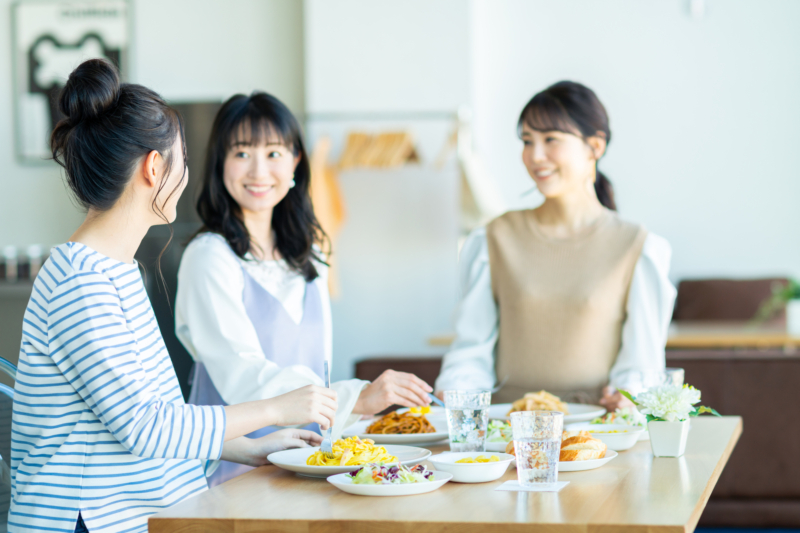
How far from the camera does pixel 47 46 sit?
522cm

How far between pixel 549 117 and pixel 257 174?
2.31 ft

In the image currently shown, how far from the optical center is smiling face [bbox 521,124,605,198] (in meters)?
1.99

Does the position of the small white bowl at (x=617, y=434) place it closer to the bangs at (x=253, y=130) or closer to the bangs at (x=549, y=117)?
the bangs at (x=549, y=117)

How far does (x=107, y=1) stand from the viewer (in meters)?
5.16

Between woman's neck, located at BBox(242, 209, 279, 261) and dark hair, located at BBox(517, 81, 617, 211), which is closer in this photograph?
woman's neck, located at BBox(242, 209, 279, 261)

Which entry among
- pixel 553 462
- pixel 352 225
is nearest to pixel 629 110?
pixel 352 225

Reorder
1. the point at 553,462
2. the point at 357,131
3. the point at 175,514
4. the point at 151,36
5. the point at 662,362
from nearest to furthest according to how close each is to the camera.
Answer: the point at 175,514 → the point at 553,462 → the point at 662,362 → the point at 357,131 → the point at 151,36

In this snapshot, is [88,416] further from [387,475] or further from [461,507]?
[461,507]

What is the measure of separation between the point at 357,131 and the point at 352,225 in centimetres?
55

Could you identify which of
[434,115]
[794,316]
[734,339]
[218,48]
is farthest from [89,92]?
[218,48]

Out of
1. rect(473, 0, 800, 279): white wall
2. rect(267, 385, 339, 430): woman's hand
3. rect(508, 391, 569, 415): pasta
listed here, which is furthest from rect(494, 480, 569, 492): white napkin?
rect(473, 0, 800, 279): white wall

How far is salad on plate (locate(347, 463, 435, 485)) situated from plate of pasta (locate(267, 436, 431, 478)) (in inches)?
2.1

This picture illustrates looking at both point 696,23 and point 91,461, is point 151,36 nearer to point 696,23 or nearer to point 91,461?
point 696,23

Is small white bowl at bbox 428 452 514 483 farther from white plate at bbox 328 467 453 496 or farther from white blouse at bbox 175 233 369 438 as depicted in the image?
white blouse at bbox 175 233 369 438
